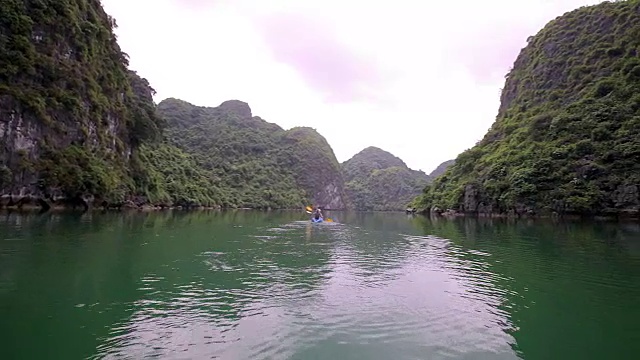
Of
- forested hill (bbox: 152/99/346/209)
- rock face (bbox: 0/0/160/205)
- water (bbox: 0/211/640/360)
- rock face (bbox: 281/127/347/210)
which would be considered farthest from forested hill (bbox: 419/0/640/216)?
rock face (bbox: 281/127/347/210)

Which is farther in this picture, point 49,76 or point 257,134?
point 257,134

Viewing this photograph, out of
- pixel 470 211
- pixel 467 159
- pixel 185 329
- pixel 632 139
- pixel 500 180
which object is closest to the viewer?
pixel 185 329

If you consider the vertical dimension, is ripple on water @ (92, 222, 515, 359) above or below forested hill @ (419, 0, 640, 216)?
below

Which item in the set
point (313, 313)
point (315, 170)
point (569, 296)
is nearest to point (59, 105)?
point (313, 313)

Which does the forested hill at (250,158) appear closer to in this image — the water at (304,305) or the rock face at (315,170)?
the rock face at (315,170)

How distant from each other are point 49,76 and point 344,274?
39.6 metres

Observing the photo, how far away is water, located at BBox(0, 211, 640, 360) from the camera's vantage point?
6820mm

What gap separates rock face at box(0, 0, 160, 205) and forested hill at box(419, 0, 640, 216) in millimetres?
49980

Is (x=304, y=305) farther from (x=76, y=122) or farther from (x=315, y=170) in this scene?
(x=315, y=170)

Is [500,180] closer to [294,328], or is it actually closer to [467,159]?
[467,159]

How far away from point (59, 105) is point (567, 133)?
194 feet

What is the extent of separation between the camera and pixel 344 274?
13336mm

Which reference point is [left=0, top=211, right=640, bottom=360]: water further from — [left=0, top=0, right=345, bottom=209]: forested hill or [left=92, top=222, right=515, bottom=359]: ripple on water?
[left=0, top=0, right=345, bottom=209]: forested hill

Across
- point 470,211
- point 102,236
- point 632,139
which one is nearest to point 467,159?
point 470,211
